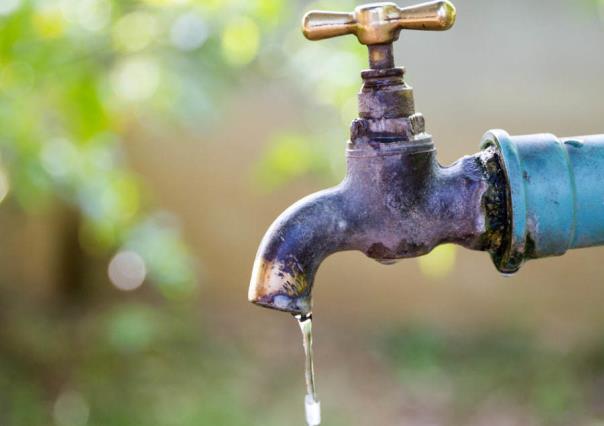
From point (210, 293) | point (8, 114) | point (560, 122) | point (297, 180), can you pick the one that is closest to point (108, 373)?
point (210, 293)

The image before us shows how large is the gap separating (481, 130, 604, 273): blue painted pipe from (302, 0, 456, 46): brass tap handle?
143mm

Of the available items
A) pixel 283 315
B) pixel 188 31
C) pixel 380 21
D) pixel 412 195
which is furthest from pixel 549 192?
pixel 283 315

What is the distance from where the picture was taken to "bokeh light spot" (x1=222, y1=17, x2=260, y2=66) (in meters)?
1.56

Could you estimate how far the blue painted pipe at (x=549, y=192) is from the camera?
0.85 meters

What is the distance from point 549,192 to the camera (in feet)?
2.79

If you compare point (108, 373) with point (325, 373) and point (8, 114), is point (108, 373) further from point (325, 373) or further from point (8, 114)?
point (8, 114)

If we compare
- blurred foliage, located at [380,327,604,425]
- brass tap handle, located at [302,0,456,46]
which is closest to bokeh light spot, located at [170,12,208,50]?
brass tap handle, located at [302,0,456,46]

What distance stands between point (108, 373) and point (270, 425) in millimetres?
697

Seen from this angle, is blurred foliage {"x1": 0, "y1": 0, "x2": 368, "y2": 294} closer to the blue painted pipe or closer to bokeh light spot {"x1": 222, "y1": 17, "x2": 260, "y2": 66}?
bokeh light spot {"x1": 222, "y1": 17, "x2": 260, "y2": 66}

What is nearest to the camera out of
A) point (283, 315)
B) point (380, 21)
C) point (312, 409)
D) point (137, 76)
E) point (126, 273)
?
point (380, 21)

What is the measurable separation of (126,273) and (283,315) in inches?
27.4

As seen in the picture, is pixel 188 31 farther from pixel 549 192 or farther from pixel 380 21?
pixel 549 192

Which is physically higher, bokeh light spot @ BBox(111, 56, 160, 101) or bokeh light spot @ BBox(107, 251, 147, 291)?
bokeh light spot @ BBox(111, 56, 160, 101)

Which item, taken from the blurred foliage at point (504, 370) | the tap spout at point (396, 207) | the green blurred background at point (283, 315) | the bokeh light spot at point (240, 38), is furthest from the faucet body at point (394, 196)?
the blurred foliage at point (504, 370)
